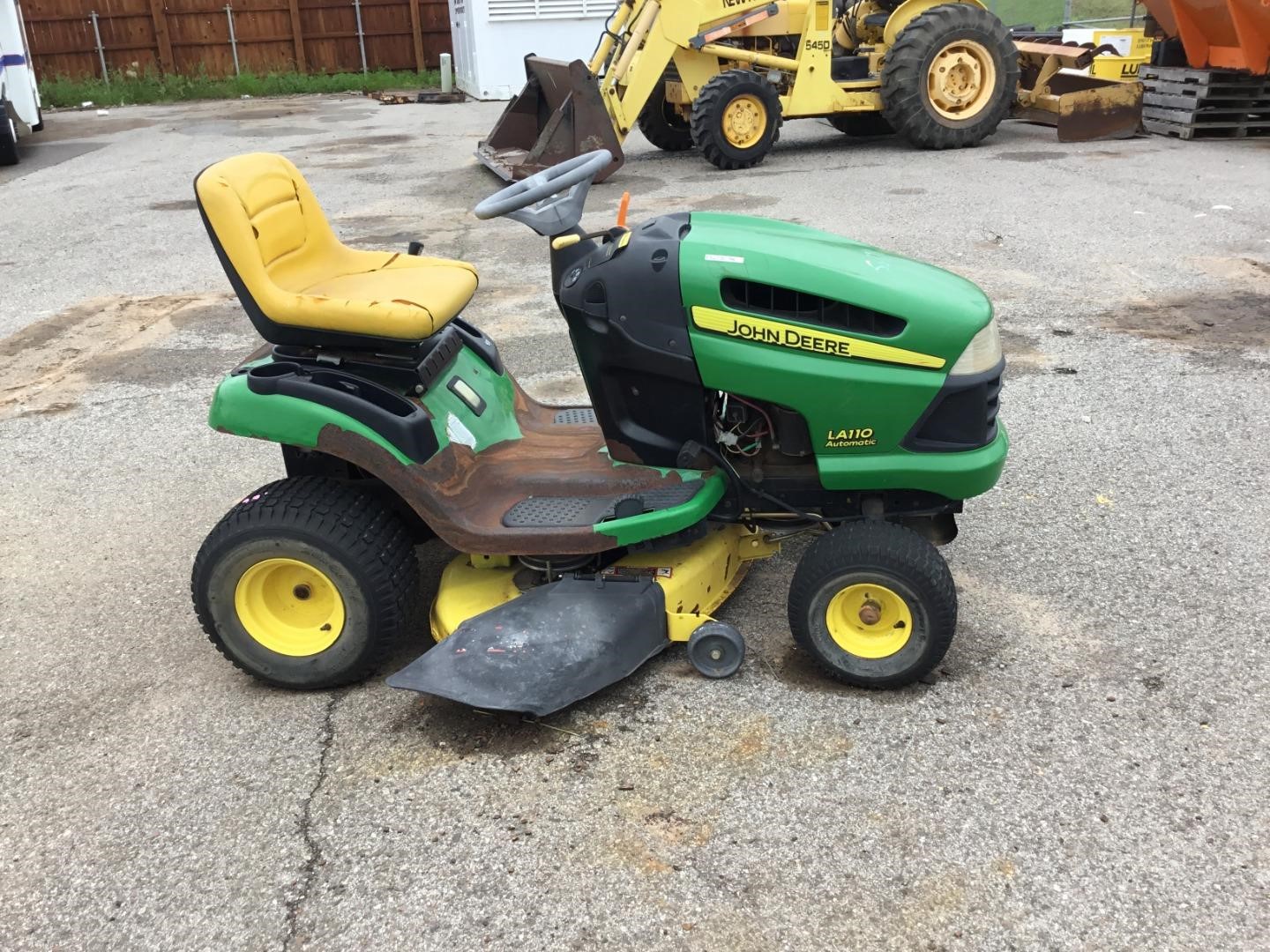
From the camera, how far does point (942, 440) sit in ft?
9.47

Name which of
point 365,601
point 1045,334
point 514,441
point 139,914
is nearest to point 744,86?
point 1045,334

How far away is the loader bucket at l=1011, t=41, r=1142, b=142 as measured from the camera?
35.8 feet

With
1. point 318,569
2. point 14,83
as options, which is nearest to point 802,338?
point 318,569

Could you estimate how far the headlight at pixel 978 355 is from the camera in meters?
2.81

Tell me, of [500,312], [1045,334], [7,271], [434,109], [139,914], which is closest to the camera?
[139,914]

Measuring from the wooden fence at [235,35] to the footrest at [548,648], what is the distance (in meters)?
23.3

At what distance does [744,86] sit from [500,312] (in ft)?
16.2

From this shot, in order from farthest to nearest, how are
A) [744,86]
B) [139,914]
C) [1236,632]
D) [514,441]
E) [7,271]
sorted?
1. [744,86]
2. [7,271]
3. [514,441]
4. [1236,632]
5. [139,914]

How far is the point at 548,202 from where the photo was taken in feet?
10.1

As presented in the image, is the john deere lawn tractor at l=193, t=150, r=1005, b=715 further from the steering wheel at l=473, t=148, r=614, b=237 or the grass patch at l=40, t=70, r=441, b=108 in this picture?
the grass patch at l=40, t=70, r=441, b=108

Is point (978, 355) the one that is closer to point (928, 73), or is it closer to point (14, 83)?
point (928, 73)

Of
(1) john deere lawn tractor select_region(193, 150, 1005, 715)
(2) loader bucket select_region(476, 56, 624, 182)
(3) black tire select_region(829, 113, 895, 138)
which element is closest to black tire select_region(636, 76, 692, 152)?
(2) loader bucket select_region(476, 56, 624, 182)

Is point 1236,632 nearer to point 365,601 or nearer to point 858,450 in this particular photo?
point 858,450

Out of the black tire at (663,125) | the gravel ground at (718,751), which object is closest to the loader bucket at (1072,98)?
the black tire at (663,125)
